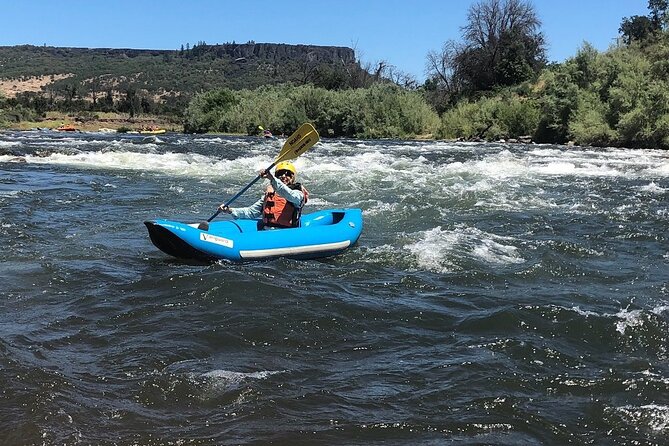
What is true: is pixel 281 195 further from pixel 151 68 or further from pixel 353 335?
pixel 151 68

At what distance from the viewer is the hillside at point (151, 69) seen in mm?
119750

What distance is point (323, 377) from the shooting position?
3.64 m

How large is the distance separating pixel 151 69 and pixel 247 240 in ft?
484

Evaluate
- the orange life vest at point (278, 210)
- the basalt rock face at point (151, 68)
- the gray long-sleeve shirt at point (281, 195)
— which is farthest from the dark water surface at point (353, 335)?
the basalt rock face at point (151, 68)

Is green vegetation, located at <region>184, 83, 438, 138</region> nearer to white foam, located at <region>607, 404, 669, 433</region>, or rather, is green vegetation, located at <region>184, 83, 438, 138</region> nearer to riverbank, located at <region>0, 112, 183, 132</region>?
riverbank, located at <region>0, 112, 183, 132</region>

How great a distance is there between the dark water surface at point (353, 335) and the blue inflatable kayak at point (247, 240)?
0.15 metres

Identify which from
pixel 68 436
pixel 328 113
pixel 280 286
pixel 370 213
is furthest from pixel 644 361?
pixel 328 113

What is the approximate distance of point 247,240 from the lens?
6.30 metres

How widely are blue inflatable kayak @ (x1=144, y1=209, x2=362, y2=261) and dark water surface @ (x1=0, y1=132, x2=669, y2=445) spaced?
0.15 metres

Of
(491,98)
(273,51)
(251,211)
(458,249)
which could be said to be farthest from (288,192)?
(273,51)

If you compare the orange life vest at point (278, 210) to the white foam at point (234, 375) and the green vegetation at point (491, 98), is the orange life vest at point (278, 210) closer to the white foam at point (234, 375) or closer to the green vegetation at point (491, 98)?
the white foam at point (234, 375)

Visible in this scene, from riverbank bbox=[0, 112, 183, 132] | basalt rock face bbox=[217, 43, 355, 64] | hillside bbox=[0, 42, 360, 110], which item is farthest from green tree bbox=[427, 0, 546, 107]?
basalt rock face bbox=[217, 43, 355, 64]

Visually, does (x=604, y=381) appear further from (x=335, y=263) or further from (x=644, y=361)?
(x=335, y=263)

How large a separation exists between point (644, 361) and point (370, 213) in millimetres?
6048
